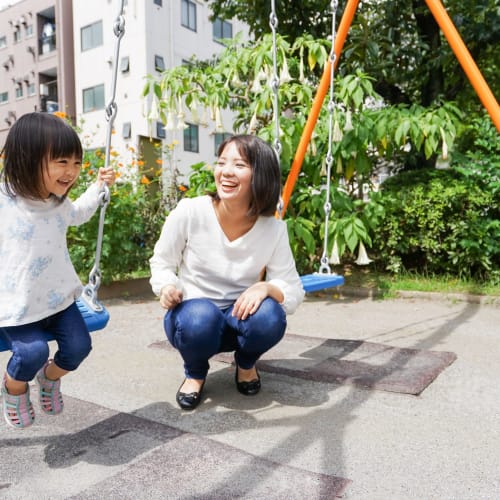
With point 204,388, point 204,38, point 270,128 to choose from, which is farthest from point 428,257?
point 204,38

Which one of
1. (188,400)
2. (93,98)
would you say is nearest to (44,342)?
(188,400)

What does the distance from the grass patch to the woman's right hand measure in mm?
3203

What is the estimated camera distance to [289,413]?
209 centimetres

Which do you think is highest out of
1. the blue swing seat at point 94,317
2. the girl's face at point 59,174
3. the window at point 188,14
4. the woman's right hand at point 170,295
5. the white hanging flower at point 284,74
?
the window at point 188,14

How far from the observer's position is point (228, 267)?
2160 millimetres

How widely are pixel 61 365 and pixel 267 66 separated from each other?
3.22m

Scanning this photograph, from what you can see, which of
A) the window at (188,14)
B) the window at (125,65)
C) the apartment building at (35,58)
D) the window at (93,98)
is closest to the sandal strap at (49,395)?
the window at (125,65)

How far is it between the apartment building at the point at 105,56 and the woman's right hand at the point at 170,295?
40.3 feet

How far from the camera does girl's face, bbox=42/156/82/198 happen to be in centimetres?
164

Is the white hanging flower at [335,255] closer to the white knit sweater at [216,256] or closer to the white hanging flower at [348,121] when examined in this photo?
the white hanging flower at [348,121]

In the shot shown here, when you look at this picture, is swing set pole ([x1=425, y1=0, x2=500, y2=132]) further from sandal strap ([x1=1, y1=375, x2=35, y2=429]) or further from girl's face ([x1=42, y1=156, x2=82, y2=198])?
A: sandal strap ([x1=1, y1=375, x2=35, y2=429])

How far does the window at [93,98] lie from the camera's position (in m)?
16.5

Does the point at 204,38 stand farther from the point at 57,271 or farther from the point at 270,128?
the point at 57,271

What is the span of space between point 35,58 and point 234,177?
64.1ft
